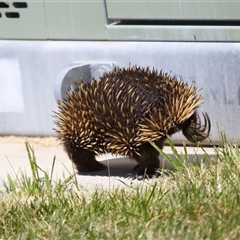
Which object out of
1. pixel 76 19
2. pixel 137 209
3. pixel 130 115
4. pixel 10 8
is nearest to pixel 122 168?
pixel 130 115

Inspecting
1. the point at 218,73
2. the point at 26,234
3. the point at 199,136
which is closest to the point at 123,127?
the point at 199,136

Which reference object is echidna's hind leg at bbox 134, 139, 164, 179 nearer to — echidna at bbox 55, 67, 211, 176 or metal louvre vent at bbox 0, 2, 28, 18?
echidna at bbox 55, 67, 211, 176

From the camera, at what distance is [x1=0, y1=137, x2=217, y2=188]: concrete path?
5.84 m

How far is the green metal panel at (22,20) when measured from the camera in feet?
23.4

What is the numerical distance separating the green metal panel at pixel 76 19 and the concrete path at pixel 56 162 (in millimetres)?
1065

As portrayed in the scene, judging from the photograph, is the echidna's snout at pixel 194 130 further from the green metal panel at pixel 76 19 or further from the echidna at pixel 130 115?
Result: the green metal panel at pixel 76 19

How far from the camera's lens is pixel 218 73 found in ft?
21.1

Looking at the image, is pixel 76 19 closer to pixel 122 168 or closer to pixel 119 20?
pixel 119 20

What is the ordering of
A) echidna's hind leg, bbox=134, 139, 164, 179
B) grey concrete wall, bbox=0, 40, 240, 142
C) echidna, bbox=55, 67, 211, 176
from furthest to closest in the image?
grey concrete wall, bbox=0, 40, 240, 142
echidna's hind leg, bbox=134, 139, 164, 179
echidna, bbox=55, 67, 211, 176

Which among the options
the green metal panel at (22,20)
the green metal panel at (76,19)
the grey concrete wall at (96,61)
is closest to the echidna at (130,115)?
the grey concrete wall at (96,61)

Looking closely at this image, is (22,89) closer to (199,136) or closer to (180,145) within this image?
(180,145)

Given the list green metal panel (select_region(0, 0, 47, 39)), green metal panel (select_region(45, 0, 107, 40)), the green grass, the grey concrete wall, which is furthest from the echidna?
green metal panel (select_region(0, 0, 47, 39))

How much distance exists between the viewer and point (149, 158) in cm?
574

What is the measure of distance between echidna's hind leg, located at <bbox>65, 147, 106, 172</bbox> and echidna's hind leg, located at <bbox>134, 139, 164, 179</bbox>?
0.46 m
